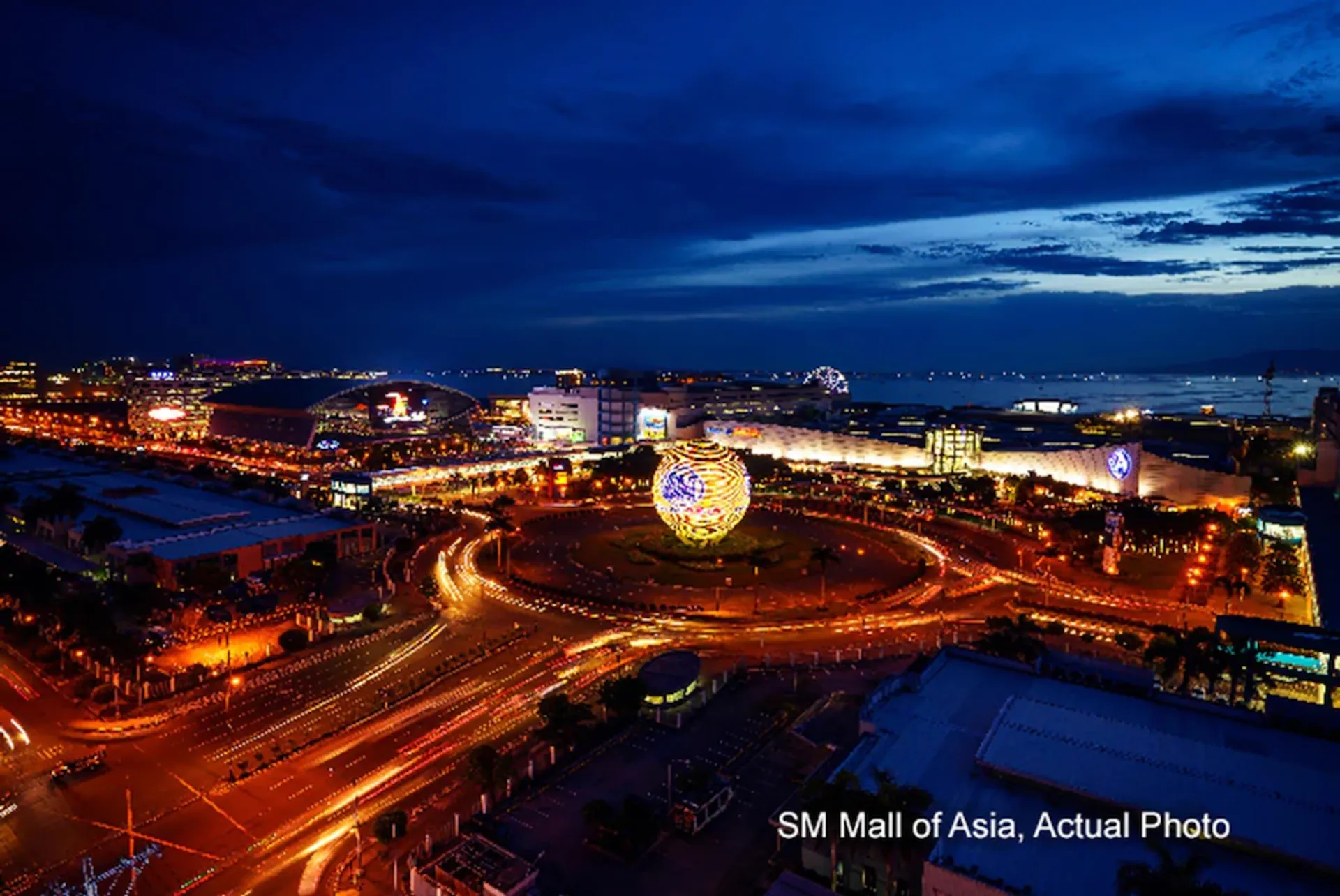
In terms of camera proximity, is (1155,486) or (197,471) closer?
(1155,486)

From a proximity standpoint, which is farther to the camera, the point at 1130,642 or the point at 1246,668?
the point at 1130,642

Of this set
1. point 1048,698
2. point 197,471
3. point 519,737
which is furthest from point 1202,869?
point 197,471

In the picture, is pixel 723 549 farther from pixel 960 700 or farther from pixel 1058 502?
pixel 1058 502

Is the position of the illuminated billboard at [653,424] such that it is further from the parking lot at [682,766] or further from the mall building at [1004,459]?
the parking lot at [682,766]

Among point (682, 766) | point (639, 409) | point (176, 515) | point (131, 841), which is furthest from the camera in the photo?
point (639, 409)

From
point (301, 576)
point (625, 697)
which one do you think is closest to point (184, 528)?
A: point (301, 576)

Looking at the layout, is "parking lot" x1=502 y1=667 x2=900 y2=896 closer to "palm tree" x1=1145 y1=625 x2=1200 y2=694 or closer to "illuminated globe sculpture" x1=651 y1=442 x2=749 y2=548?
"palm tree" x1=1145 y1=625 x2=1200 y2=694

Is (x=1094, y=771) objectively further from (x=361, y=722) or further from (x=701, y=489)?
(x=701, y=489)
